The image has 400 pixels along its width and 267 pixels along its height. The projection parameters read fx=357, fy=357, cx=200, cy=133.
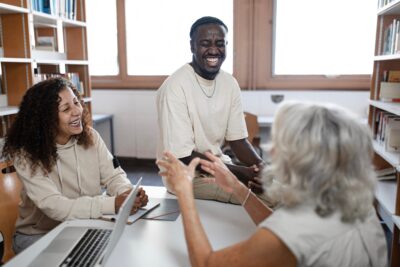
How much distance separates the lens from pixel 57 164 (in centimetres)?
155

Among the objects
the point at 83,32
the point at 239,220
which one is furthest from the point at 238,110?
the point at 83,32

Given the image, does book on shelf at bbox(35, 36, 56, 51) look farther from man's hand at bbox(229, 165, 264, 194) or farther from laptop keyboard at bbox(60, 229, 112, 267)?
laptop keyboard at bbox(60, 229, 112, 267)

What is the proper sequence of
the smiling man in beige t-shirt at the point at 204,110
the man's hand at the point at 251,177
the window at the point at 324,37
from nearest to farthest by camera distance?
the man's hand at the point at 251,177, the smiling man in beige t-shirt at the point at 204,110, the window at the point at 324,37

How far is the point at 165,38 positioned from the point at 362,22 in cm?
232

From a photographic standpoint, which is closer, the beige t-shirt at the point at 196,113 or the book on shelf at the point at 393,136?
the beige t-shirt at the point at 196,113

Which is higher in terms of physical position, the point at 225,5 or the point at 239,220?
the point at 225,5

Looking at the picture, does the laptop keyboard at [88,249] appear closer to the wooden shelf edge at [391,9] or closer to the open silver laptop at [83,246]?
the open silver laptop at [83,246]

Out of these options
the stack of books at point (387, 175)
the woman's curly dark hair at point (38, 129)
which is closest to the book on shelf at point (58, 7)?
the woman's curly dark hair at point (38, 129)

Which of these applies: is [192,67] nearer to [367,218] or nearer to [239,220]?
[239,220]

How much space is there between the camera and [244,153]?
209cm

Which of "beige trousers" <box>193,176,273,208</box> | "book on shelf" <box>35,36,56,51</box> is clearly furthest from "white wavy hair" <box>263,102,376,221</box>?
"book on shelf" <box>35,36,56,51</box>

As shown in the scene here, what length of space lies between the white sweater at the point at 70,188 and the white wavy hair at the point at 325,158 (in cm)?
81

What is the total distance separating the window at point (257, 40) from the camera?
4051mm

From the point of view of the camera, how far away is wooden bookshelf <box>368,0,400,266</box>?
2.05 m
